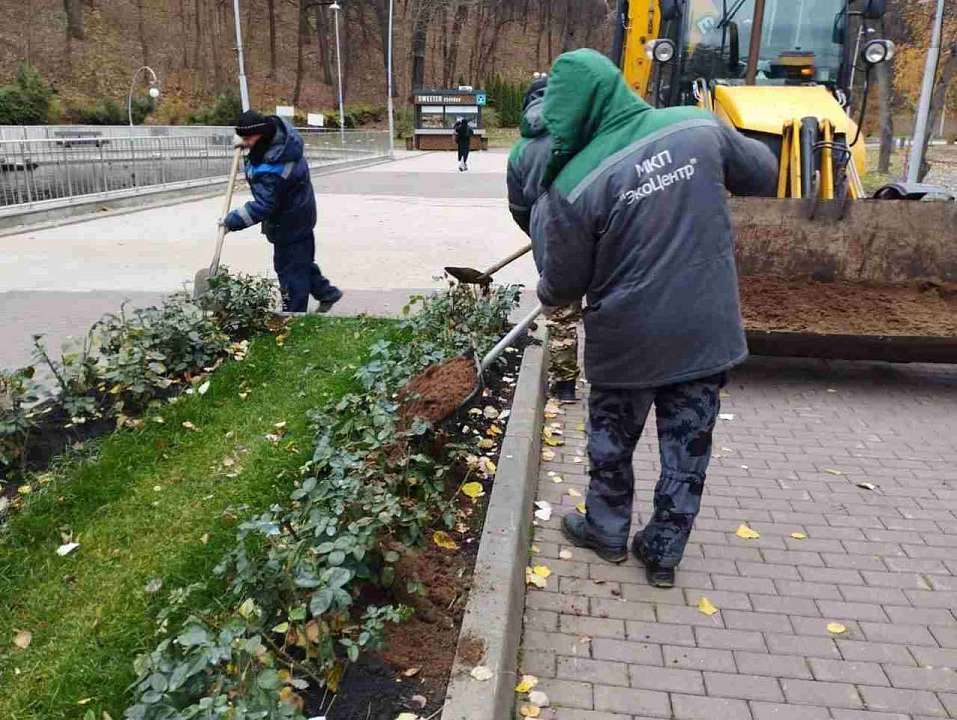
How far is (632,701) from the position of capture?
2.63m

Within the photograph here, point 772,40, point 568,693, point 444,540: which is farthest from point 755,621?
point 772,40

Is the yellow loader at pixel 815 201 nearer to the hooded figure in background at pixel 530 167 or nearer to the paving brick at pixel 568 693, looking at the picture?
the hooded figure in background at pixel 530 167

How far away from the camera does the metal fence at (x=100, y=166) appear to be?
1217 centimetres

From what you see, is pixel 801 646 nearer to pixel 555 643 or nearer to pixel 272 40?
pixel 555 643

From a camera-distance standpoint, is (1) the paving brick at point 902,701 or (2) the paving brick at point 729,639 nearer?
(1) the paving brick at point 902,701

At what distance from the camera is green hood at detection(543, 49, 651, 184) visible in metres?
2.76

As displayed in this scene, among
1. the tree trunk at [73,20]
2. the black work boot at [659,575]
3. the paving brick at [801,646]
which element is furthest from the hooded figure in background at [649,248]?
the tree trunk at [73,20]

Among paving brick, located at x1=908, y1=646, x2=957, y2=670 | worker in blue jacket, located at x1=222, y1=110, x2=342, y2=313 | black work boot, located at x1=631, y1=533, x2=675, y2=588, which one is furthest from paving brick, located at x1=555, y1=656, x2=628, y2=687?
worker in blue jacket, located at x1=222, y1=110, x2=342, y2=313

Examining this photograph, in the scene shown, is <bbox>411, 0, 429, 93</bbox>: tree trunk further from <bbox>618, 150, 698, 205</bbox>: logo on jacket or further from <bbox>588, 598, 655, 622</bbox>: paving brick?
<bbox>588, 598, 655, 622</bbox>: paving brick

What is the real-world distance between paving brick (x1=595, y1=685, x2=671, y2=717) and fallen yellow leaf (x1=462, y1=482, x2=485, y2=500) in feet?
3.59

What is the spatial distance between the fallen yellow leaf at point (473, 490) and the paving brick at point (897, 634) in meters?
Result: 1.57

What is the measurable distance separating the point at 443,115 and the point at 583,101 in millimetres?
40013

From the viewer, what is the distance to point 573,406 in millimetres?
5227

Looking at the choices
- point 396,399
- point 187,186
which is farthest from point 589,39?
point 396,399
